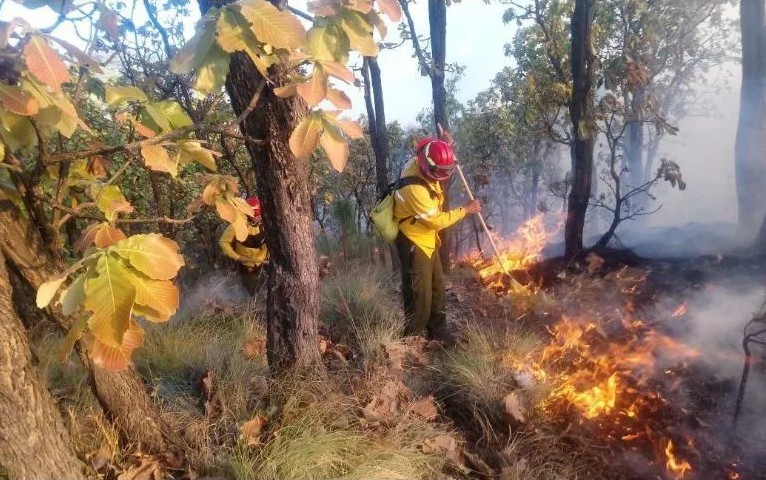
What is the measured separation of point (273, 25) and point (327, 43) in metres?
0.18

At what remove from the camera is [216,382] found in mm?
3217

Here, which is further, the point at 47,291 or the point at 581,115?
the point at 581,115

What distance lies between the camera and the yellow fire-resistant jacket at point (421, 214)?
4.06m

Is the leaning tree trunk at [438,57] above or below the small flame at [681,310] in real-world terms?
above

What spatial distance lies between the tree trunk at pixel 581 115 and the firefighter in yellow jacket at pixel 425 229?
117 inches

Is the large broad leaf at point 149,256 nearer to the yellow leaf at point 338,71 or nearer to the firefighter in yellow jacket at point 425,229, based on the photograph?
the yellow leaf at point 338,71

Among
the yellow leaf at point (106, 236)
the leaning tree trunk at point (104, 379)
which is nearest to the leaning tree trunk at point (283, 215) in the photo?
the leaning tree trunk at point (104, 379)

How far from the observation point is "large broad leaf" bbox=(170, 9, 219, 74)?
3.92ft

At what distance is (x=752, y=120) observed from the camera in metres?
7.43

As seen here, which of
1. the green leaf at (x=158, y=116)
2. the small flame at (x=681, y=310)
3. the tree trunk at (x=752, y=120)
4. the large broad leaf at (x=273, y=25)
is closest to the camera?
the large broad leaf at (x=273, y=25)

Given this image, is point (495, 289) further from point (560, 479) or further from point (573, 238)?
point (560, 479)

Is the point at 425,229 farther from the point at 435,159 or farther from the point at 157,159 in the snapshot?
the point at 157,159

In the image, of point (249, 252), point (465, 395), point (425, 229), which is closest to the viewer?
point (465, 395)

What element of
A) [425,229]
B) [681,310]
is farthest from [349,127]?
[681,310]
